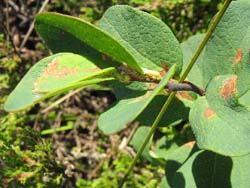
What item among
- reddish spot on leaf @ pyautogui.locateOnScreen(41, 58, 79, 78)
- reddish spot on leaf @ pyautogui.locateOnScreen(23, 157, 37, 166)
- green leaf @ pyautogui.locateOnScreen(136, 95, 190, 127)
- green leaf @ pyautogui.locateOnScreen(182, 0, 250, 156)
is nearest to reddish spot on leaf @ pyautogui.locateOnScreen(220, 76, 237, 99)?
green leaf @ pyautogui.locateOnScreen(182, 0, 250, 156)

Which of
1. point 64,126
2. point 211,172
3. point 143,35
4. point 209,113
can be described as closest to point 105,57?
point 143,35

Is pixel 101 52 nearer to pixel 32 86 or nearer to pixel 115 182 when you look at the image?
pixel 32 86

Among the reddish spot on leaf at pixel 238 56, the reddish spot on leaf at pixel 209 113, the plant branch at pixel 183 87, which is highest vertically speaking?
the reddish spot on leaf at pixel 238 56

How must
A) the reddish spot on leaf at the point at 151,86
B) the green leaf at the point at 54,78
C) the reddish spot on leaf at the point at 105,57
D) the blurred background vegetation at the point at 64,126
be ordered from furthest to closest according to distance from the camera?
the blurred background vegetation at the point at 64,126 → the reddish spot on leaf at the point at 151,86 → the reddish spot on leaf at the point at 105,57 → the green leaf at the point at 54,78

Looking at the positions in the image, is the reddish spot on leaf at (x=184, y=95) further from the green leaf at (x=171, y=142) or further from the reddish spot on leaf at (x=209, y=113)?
the green leaf at (x=171, y=142)

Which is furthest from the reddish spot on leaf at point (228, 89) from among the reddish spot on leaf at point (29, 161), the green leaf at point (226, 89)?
the reddish spot on leaf at point (29, 161)

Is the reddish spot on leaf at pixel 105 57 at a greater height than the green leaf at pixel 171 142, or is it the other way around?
the reddish spot on leaf at pixel 105 57

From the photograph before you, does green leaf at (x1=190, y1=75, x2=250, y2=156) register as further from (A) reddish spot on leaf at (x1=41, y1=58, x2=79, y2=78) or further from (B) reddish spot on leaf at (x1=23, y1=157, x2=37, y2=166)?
(B) reddish spot on leaf at (x1=23, y1=157, x2=37, y2=166)
